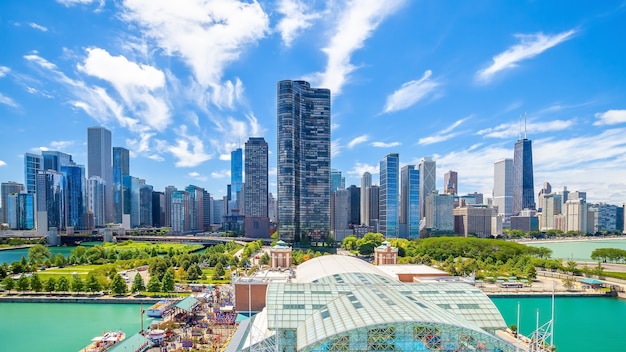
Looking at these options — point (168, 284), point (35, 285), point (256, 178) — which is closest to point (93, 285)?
point (35, 285)

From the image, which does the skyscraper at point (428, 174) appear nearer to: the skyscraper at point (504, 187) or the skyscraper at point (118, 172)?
the skyscraper at point (504, 187)

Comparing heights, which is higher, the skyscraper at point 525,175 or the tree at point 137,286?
the skyscraper at point 525,175

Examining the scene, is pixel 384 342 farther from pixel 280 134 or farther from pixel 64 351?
pixel 280 134

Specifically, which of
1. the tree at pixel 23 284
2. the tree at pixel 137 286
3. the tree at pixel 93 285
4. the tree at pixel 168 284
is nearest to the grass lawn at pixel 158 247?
the tree at pixel 23 284

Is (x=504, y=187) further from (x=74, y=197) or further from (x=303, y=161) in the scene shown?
(x=74, y=197)

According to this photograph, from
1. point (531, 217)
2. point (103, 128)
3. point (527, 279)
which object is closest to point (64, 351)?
point (527, 279)

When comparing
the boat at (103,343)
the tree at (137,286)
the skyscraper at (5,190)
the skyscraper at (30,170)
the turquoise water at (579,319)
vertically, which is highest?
the skyscraper at (30,170)

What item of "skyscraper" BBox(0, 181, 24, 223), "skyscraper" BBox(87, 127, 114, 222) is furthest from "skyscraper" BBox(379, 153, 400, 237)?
"skyscraper" BBox(87, 127, 114, 222)

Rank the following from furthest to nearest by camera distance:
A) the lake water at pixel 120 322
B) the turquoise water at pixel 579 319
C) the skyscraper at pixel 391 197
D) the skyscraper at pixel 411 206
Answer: the skyscraper at pixel 411 206 → the skyscraper at pixel 391 197 → the turquoise water at pixel 579 319 → the lake water at pixel 120 322
